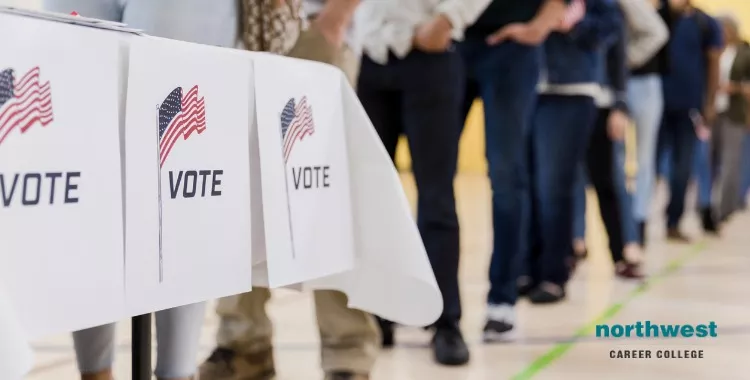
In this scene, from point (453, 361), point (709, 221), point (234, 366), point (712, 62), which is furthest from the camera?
point (709, 221)

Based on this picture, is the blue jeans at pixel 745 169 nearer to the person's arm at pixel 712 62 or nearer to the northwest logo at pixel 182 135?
the person's arm at pixel 712 62

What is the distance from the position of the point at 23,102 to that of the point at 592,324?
6.37ft

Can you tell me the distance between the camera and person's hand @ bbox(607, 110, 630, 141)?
3172 mm

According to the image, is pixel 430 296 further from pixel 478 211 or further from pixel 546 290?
pixel 478 211

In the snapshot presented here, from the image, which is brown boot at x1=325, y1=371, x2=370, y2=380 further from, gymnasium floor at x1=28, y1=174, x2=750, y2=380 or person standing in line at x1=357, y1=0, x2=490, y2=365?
person standing in line at x1=357, y1=0, x2=490, y2=365

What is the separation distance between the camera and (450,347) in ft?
6.13

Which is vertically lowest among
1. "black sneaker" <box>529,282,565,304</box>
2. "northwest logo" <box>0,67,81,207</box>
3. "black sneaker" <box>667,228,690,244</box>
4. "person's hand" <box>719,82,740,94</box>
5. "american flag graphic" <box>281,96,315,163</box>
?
"black sneaker" <box>529,282,565,304</box>

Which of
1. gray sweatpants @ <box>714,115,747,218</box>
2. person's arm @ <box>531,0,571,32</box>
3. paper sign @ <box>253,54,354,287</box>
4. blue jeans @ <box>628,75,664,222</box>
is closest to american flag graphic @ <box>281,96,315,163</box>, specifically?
paper sign @ <box>253,54,354,287</box>

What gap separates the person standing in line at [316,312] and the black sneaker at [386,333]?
1.34 ft

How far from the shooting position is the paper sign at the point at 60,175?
729mm

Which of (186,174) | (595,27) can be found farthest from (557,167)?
(186,174)

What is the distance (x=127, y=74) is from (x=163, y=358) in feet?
1.63

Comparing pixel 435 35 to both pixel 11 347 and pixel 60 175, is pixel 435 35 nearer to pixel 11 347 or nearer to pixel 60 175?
pixel 60 175

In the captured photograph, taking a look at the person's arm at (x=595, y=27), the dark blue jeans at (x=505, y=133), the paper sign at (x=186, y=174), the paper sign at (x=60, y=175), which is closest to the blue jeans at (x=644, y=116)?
the person's arm at (x=595, y=27)
